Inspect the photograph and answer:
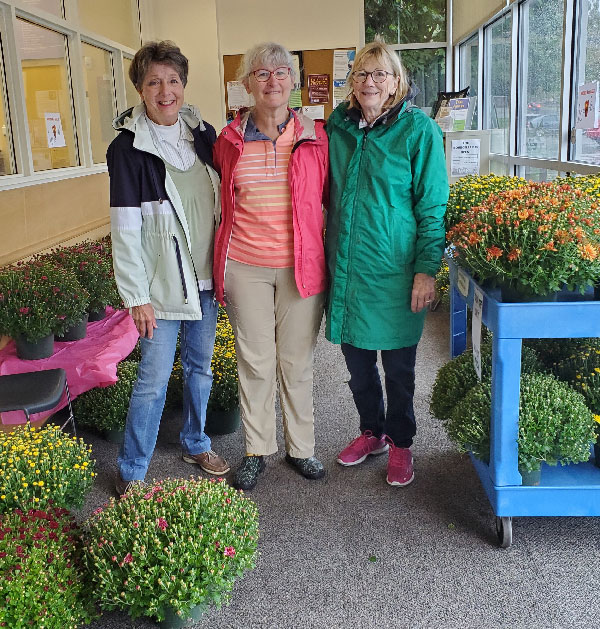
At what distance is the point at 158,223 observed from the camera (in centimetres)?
234

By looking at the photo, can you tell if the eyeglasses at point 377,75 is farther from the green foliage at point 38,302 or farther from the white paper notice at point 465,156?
the white paper notice at point 465,156

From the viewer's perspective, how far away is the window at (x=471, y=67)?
705cm

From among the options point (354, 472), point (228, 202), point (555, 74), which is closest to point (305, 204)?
point (228, 202)

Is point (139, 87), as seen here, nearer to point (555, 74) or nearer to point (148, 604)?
point (148, 604)

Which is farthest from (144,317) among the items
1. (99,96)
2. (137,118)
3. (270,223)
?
(99,96)

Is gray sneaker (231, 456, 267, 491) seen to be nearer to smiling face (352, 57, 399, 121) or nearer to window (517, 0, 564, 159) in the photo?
smiling face (352, 57, 399, 121)

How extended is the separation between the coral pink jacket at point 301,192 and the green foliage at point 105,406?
0.95 m

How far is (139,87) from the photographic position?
92.3 inches

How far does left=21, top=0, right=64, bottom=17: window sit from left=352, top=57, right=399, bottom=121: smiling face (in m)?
2.88

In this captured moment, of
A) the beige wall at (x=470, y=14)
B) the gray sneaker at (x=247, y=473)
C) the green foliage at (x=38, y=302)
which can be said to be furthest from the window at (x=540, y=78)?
the green foliage at (x=38, y=302)

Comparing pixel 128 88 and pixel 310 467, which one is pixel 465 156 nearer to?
pixel 128 88

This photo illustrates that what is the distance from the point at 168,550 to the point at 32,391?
1071 millimetres

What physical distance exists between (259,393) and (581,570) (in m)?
1.24

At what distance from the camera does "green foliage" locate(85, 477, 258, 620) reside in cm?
170
